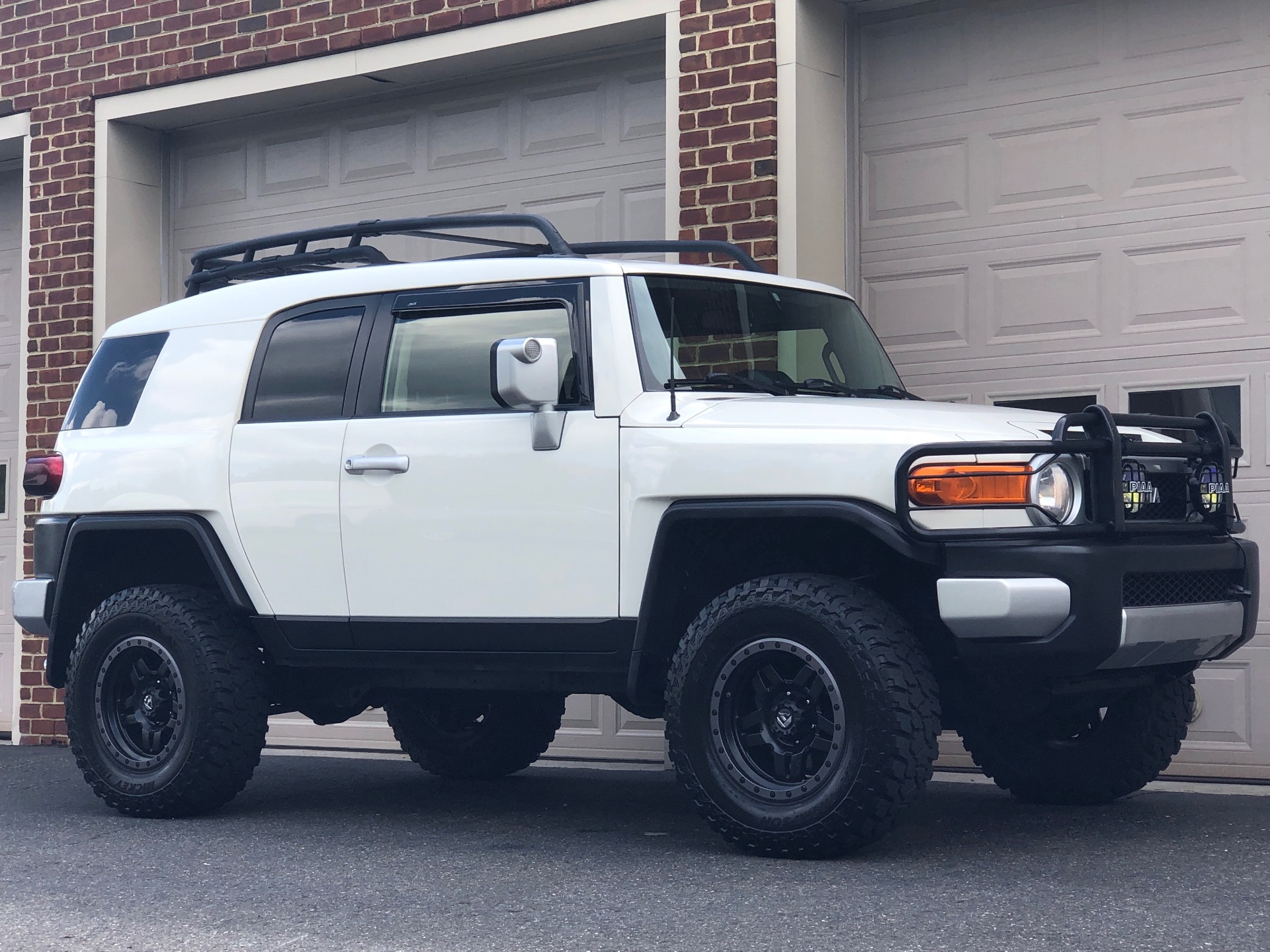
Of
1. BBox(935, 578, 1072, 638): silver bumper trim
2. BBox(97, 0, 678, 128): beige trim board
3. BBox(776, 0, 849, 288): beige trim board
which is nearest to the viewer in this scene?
BBox(935, 578, 1072, 638): silver bumper trim

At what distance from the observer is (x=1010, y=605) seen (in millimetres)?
4980

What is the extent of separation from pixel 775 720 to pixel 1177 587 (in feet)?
4.46

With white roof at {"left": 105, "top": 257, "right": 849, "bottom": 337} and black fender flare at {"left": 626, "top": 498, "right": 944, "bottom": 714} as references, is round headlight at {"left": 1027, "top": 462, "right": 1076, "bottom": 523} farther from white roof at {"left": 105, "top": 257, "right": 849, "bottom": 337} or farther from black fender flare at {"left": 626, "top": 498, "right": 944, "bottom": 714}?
white roof at {"left": 105, "top": 257, "right": 849, "bottom": 337}

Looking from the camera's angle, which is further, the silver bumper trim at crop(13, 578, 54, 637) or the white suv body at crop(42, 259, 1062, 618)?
the silver bumper trim at crop(13, 578, 54, 637)

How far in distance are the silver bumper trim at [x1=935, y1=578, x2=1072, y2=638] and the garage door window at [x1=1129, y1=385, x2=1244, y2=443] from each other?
2.92 m

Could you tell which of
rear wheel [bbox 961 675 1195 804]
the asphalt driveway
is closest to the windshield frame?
rear wheel [bbox 961 675 1195 804]

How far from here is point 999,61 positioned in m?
8.42

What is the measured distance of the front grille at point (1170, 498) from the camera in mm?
5551

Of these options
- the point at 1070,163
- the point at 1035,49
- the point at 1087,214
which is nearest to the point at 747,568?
the point at 1087,214

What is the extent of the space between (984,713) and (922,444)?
4.00ft

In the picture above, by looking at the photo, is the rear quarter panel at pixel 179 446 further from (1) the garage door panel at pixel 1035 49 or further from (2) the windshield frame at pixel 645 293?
(1) the garage door panel at pixel 1035 49

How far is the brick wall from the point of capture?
10062 millimetres

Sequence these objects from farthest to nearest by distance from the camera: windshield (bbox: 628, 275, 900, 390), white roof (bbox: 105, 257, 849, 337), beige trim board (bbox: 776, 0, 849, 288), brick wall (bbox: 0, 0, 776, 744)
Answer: brick wall (bbox: 0, 0, 776, 744) < beige trim board (bbox: 776, 0, 849, 288) < white roof (bbox: 105, 257, 849, 337) < windshield (bbox: 628, 275, 900, 390)

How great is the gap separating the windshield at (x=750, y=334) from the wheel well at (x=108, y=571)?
7.20 ft
